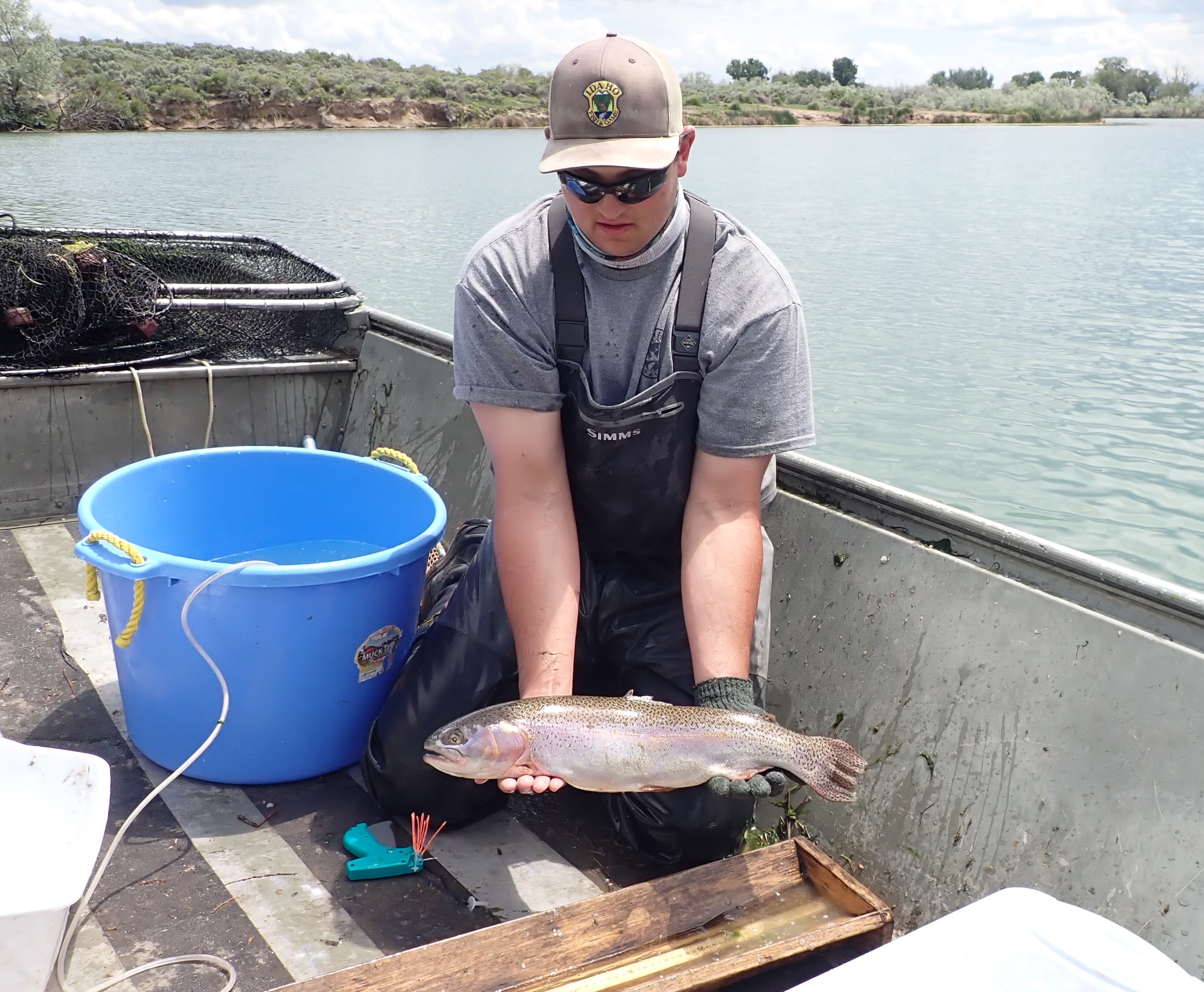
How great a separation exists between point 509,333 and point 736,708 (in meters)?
1.03

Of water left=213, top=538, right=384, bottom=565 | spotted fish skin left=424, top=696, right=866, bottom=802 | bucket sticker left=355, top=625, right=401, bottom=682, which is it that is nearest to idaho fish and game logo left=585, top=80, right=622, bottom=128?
spotted fish skin left=424, top=696, right=866, bottom=802

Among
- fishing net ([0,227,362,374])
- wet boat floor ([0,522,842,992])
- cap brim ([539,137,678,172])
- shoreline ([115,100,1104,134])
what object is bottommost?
wet boat floor ([0,522,842,992])

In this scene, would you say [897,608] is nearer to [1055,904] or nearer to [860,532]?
[860,532]

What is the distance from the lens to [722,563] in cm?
252

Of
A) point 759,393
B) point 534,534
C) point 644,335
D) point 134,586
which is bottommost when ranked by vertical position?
point 134,586

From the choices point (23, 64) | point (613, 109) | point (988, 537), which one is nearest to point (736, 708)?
point (988, 537)

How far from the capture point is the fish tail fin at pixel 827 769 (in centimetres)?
224

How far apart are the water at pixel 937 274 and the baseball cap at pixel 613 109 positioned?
5249 mm

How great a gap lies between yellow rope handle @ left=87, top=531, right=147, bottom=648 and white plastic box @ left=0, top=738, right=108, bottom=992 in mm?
460

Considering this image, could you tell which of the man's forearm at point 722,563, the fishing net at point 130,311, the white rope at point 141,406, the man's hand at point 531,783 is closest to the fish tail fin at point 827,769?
the man's forearm at point 722,563

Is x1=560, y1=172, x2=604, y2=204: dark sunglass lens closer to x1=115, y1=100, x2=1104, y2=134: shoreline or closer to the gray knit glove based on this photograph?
the gray knit glove

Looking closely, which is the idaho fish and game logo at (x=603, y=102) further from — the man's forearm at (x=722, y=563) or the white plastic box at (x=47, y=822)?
the white plastic box at (x=47, y=822)

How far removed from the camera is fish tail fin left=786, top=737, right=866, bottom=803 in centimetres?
224

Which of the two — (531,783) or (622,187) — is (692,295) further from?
(531,783)
